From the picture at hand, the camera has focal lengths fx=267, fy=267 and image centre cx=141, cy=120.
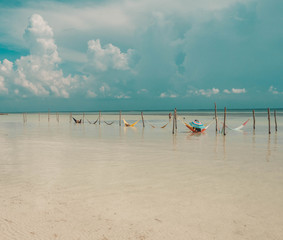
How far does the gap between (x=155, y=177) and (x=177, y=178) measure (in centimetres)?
56

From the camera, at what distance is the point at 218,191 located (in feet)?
18.9

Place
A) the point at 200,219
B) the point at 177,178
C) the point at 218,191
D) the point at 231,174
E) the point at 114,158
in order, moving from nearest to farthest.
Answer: the point at 200,219 → the point at 218,191 → the point at 177,178 → the point at 231,174 → the point at 114,158

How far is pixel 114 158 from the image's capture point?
9.64 m

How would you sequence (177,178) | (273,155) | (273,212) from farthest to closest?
(273,155) → (177,178) → (273,212)

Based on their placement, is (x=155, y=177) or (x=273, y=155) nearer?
(x=155, y=177)

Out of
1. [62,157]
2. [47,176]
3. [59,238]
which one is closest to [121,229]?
[59,238]

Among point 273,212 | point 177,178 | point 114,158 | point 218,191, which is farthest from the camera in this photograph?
point 114,158

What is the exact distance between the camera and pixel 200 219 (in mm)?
4273

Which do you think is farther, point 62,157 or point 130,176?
point 62,157

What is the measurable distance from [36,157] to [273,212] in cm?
801

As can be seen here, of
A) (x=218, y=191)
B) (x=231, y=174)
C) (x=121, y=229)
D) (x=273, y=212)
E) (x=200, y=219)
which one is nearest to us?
(x=121, y=229)

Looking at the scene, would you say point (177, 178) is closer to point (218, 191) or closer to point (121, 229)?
point (218, 191)

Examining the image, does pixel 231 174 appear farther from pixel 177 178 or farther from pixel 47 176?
pixel 47 176

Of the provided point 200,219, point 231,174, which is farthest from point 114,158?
point 200,219
